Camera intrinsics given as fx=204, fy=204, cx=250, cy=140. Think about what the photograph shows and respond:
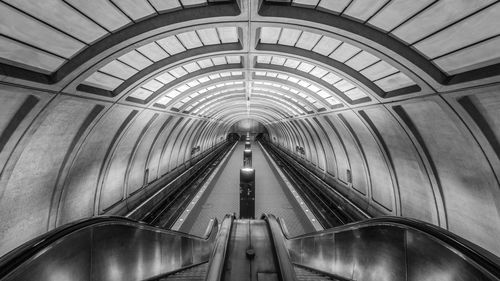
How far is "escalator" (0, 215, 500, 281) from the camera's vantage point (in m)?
1.90

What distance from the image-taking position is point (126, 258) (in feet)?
10.6

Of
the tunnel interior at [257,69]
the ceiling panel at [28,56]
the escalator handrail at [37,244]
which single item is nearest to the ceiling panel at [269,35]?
the tunnel interior at [257,69]

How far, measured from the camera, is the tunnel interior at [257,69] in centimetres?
348

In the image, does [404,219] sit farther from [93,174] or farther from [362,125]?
[93,174]

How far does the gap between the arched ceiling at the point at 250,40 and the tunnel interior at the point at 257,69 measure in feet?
0.08

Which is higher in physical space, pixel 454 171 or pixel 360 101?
pixel 360 101

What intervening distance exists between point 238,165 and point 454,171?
1675 centimetres

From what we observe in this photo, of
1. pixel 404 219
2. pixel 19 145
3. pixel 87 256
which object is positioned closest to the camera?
pixel 87 256

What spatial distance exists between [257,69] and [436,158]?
623cm

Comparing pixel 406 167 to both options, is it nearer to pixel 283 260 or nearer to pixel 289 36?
pixel 289 36

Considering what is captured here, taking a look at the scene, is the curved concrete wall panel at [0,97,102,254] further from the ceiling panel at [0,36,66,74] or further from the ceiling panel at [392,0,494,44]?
the ceiling panel at [392,0,494,44]

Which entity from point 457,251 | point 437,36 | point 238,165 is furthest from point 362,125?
point 238,165

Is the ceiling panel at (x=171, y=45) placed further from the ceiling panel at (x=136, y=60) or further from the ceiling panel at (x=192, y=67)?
the ceiling panel at (x=192, y=67)

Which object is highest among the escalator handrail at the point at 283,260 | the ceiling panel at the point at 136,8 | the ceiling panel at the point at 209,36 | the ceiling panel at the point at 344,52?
the ceiling panel at the point at 209,36
